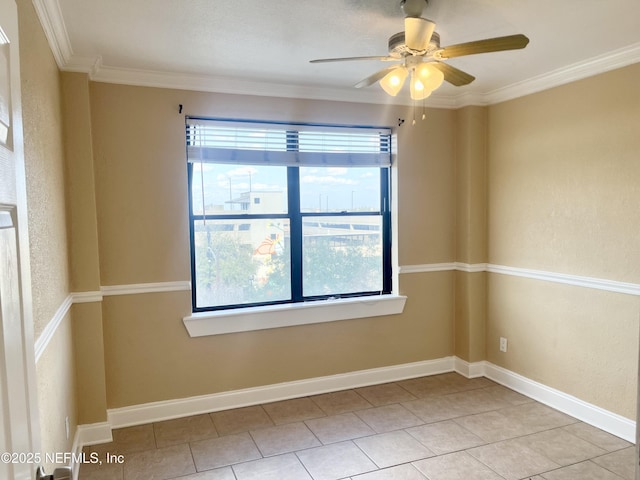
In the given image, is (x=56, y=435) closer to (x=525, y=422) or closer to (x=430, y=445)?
(x=430, y=445)

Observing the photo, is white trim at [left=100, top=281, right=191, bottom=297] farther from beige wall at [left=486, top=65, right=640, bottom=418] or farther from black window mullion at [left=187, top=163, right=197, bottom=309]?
beige wall at [left=486, top=65, right=640, bottom=418]

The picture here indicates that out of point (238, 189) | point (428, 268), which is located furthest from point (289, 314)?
point (428, 268)

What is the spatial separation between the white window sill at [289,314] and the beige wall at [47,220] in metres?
0.90

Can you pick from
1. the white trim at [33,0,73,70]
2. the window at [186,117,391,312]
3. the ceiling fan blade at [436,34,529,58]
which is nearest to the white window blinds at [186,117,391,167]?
the window at [186,117,391,312]

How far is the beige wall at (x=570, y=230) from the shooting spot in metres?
2.81

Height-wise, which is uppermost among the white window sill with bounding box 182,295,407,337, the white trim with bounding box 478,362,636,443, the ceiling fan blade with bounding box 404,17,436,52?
the ceiling fan blade with bounding box 404,17,436,52

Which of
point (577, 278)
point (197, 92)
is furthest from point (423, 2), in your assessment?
point (577, 278)

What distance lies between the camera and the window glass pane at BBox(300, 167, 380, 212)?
364cm

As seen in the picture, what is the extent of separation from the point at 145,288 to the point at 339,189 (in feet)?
5.75

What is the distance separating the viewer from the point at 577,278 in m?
3.12

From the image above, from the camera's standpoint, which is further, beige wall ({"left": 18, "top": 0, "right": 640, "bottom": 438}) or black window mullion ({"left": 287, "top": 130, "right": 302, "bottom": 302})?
black window mullion ({"left": 287, "top": 130, "right": 302, "bottom": 302})

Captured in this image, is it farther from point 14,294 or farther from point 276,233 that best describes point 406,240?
point 14,294

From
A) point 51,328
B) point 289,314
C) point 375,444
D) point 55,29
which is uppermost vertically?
point 55,29

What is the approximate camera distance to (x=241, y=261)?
3451 millimetres
